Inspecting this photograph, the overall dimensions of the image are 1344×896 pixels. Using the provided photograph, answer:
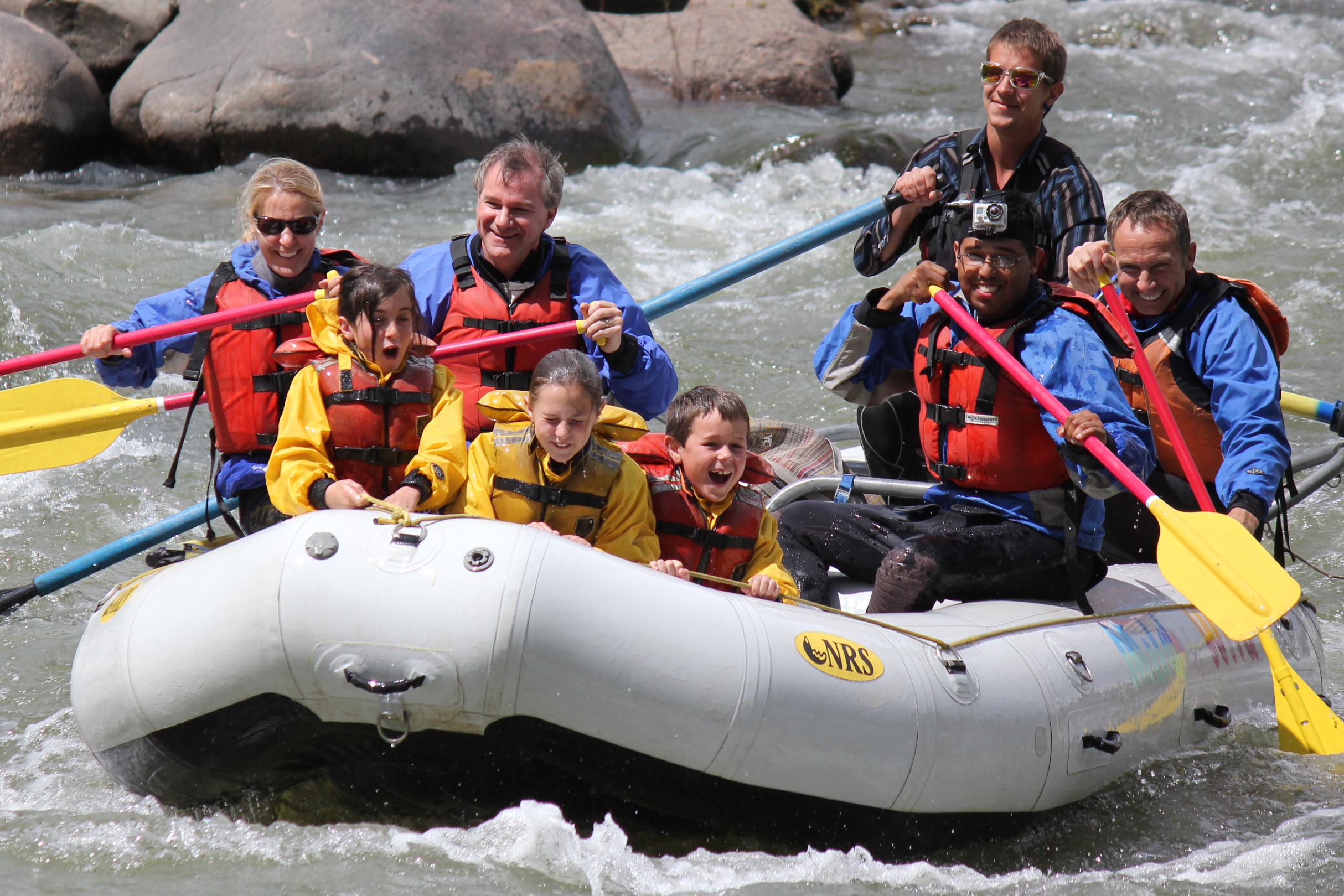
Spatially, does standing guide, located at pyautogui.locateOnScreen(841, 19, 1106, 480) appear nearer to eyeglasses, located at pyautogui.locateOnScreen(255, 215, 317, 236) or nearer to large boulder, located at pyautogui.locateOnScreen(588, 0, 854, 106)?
eyeglasses, located at pyautogui.locateOnScreen(255, 215, 317, 236)

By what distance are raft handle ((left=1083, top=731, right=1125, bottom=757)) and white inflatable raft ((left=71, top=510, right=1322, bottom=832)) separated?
20cm

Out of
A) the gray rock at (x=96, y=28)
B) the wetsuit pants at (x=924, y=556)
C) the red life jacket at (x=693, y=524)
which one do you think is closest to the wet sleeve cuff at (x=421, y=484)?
the red life jacket at (x=693, y=524)

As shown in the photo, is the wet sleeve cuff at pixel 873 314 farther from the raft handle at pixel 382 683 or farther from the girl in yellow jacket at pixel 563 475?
the raft handle at pixel 382 683

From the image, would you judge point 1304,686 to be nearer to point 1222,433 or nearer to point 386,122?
point 1222,433

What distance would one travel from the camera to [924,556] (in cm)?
315

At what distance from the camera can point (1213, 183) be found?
8.81 metres

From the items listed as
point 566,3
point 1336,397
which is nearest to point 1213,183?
point 1336,397

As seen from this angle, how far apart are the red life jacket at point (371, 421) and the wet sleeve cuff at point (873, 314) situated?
116cm

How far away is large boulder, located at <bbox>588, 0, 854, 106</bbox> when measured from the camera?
10727mm

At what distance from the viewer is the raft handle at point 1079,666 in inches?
118

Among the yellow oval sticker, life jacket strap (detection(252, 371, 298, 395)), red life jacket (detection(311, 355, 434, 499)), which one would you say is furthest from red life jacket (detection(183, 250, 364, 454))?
the yellow oval sticker

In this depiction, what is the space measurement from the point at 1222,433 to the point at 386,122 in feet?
20.7

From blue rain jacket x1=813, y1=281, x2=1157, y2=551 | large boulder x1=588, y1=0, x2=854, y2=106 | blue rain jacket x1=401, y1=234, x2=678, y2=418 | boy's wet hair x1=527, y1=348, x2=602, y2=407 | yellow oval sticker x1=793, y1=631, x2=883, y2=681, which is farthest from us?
large boulder x1=588, y1=0, x2=854, y2=106

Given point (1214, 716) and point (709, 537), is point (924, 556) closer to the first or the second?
point (709, 537)
